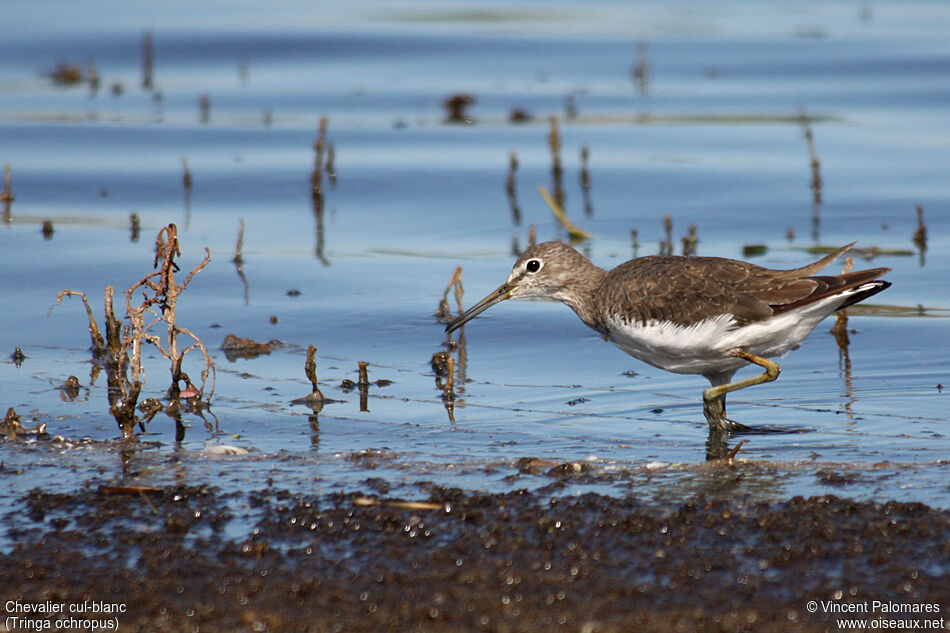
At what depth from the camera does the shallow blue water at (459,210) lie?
23.3ft

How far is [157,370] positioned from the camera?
8.77 metres

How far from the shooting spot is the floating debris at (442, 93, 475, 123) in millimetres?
18156

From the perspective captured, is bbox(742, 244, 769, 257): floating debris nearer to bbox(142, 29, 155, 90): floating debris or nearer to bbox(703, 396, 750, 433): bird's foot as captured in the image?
bbox(703, 396, 750, 433): bird's foot

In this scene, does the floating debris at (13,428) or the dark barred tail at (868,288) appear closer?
the floating debris at (13,428)

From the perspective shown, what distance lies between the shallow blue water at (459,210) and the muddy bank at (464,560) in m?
0.44

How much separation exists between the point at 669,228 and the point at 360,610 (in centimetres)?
773

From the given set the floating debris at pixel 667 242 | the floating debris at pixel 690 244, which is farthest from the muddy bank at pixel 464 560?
the floating debris at pixel 667 242

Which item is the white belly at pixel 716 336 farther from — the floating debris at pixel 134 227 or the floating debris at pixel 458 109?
the floating debris at pixel 458 109

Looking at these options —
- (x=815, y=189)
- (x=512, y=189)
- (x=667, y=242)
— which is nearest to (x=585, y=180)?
(x=512, y=189)

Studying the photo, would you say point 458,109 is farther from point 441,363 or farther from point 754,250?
point 441,363

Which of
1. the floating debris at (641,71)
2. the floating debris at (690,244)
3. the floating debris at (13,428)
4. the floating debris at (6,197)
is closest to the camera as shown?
the floating debris at (13,428)

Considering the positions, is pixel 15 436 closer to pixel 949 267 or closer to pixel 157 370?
pixel 157 370

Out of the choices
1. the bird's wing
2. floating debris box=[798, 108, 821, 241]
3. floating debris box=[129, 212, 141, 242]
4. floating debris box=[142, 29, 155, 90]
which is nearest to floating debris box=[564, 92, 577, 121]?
floating debris box=[798, 108, 821, 241]

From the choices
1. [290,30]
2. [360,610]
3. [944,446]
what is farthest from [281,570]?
[290,30]
